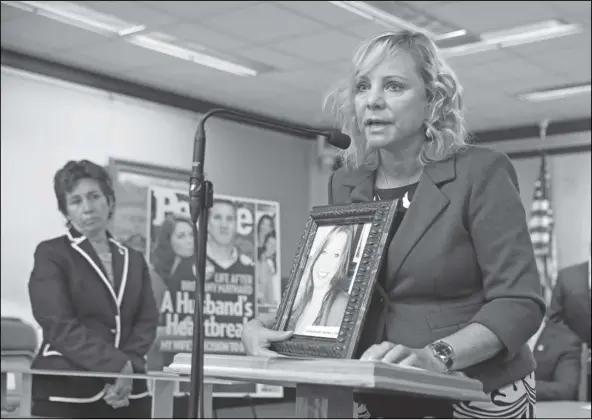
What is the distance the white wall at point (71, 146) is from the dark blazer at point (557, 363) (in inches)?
197

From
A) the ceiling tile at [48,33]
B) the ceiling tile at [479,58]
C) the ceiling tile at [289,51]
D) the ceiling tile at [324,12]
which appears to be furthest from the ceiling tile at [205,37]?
the ceiling tile at [479,58]

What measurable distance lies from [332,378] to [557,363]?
307cm

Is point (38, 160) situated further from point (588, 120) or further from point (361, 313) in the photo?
point (361, 313)

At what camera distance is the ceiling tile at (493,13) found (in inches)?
241

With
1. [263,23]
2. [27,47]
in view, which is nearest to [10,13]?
[27,47]

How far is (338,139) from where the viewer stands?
1.44 meters

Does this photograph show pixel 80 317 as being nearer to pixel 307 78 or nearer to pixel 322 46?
pixel 322 46

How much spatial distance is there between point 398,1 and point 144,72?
2.90 m

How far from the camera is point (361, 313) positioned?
122 cm

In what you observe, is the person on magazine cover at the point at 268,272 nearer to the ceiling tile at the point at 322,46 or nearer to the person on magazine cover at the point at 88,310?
the ceiling tile at the point at 322,46

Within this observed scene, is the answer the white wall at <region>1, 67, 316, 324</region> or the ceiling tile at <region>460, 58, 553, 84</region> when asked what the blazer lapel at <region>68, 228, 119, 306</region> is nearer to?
the white wall at <region>1, 67, 316, 324</region>

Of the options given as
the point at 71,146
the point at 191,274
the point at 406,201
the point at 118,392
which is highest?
the point at 71,146

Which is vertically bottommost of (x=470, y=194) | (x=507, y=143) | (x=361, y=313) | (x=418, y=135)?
(x=361, y=313)

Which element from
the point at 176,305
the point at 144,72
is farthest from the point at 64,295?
the point at 144,72
